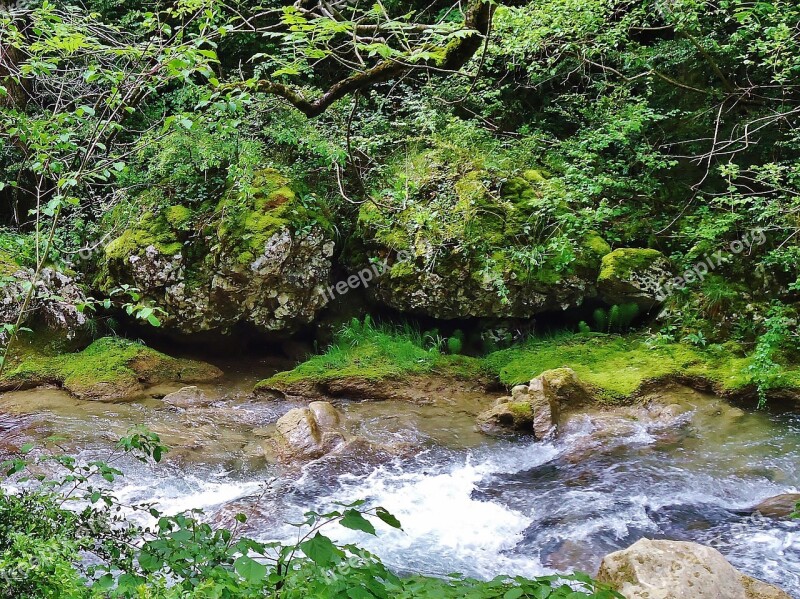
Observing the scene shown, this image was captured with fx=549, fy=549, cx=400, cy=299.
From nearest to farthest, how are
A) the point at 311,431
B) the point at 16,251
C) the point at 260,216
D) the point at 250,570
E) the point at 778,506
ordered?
the point at 250,570
the point at 16,251
the point at 778,506
the point at 311,431
the point at 260,216

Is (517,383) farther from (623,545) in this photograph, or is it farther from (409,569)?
(409,569)

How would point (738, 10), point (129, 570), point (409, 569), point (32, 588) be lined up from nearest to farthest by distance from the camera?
point (32, 588) → point (129, 570) → point (409, 569) → point (738, 10)

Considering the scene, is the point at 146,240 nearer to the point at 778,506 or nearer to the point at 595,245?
the point at 595,245

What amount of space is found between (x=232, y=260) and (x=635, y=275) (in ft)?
18.6

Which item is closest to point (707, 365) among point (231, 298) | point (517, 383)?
point (517, 383)

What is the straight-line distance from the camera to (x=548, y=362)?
24.5 feet

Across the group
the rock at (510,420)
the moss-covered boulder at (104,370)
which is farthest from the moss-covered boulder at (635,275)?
the moss-covered boulder at (104,370)

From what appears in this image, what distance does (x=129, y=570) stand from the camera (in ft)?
7.38

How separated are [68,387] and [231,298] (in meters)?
2.42

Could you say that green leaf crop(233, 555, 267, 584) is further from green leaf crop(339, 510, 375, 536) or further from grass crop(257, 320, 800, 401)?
grass crop(257, 320, 800, 401)

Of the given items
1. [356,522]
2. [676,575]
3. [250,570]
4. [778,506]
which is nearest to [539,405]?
[778,506]

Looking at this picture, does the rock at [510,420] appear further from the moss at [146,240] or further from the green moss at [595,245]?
the moss at [146,240]

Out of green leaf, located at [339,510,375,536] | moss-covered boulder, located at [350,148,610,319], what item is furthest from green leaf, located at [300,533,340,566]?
moss-covered boulder, located at [350,148,610,319]

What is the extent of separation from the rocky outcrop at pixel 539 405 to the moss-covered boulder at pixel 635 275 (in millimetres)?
1631
